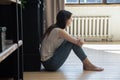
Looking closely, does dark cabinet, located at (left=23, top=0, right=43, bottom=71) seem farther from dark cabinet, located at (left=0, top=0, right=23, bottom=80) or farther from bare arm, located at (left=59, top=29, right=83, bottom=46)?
dark cabinet, located at (left=0, top=0, right=23, bottom=80)

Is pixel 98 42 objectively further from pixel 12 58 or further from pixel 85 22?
pixel 12 58

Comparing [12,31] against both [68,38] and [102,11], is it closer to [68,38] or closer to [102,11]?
[68,38]

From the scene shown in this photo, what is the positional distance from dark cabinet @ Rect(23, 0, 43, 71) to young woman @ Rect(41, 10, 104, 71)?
84mm

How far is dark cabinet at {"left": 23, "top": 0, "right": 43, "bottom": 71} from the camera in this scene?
109 inches

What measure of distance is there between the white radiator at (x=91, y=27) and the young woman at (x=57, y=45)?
2.78 m

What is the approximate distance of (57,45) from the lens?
2.86 meters

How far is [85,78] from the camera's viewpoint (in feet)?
8.49

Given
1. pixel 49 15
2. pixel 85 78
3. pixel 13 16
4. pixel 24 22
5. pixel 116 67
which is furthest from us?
pixel 49 15

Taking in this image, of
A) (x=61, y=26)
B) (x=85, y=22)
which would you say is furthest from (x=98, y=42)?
(x=61, y=26)

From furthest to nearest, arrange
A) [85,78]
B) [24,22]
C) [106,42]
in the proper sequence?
[106,42]
[24,22]
[85,78]

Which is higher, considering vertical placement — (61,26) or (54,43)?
(61,26)

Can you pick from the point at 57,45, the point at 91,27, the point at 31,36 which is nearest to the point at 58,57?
the point at 57,45

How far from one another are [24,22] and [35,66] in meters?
0.52

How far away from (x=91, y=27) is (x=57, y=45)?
9.59 feet
